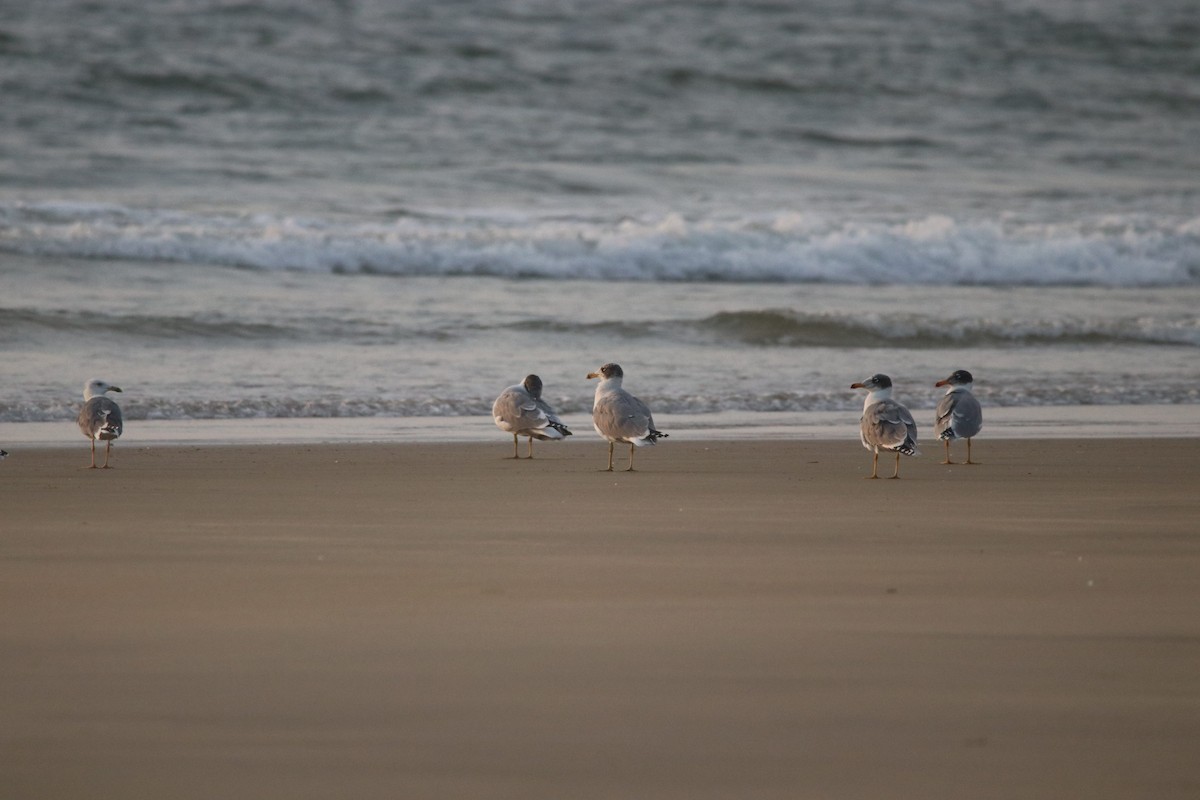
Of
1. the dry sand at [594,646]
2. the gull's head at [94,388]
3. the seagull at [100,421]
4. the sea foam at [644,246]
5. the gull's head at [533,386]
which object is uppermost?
the sea foam at [644,246]

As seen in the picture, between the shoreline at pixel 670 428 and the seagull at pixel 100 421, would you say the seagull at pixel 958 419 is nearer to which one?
the shoreline at pixel 670 428

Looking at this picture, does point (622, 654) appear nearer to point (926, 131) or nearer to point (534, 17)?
point (926, 131)

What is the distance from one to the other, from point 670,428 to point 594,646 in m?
5.58

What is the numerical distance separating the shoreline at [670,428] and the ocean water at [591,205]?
132 millimetres

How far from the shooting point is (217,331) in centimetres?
1278

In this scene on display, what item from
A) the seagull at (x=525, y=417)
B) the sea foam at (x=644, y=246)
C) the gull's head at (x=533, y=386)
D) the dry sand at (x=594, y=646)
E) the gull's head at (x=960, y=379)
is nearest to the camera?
the dry sand at (x=594, y=646)

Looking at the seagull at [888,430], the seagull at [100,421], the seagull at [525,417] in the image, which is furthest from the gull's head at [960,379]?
the seagull at [100,421]

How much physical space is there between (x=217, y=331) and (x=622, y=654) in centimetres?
980

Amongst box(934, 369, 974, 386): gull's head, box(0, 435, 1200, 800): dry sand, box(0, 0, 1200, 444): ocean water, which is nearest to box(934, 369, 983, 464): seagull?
box(934, 369, 974, 386): gull's head

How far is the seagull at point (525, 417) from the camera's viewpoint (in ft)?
26.3

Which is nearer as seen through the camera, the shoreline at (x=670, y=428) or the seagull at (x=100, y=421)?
the seagull at (x=100, y=421)

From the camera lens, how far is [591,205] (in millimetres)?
21359

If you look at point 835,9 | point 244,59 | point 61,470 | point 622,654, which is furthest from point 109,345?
point 835,9

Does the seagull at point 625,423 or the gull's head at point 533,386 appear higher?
the gull's head at point 533,386
